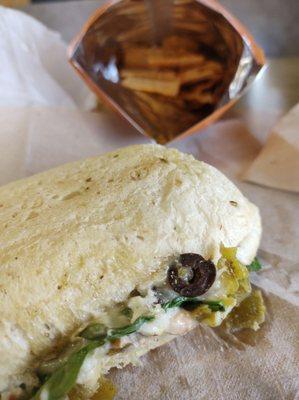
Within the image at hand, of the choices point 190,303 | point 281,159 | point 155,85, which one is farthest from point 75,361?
point 155,85

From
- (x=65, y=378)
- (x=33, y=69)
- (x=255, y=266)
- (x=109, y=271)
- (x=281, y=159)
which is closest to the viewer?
(x=65, y=378)

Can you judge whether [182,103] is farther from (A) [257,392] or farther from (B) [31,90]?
(A) [257,392]

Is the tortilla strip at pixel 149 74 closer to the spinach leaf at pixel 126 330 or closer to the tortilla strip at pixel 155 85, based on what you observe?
the tortilla strip at pixel 155 85

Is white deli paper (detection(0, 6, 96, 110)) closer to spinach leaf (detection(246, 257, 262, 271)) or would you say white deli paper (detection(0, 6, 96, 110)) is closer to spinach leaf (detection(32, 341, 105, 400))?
spinach leaf (detection(246, 257, 262, 271))

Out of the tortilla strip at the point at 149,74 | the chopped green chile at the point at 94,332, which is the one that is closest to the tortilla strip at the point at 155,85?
the tortilla strip at the point at 149,74

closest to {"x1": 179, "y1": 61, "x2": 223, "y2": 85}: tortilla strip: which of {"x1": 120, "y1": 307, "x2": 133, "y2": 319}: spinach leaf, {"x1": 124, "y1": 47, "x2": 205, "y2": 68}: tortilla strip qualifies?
{"x1": 124, "y1": 47, "x2": 205, "y2": 68}: tortilla strip

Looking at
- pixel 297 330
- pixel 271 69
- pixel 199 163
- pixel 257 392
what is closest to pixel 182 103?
pixel 271 69

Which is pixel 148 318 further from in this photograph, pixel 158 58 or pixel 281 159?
pixel 158 58
